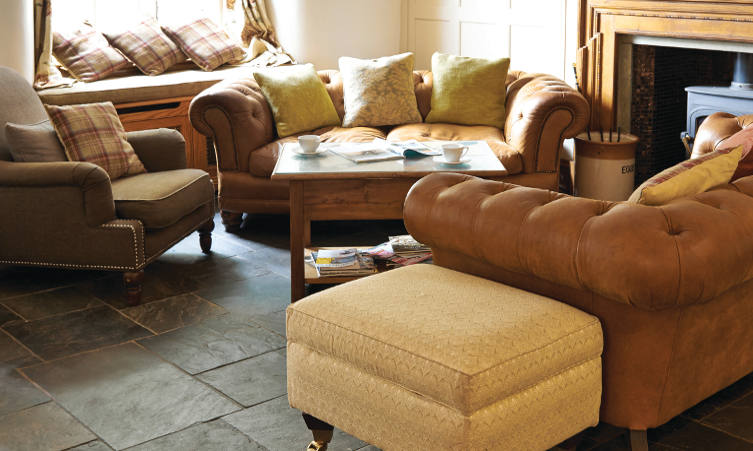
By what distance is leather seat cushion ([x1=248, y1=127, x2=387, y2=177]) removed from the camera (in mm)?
4852

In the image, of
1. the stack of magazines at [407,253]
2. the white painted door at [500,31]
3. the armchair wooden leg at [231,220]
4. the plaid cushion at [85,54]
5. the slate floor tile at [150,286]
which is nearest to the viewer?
the stack of magazines at [407,253]

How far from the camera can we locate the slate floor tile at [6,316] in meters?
3.72

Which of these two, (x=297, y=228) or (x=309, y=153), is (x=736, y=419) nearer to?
(x=297, y=228)

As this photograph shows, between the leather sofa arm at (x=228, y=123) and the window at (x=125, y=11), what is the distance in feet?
5.47

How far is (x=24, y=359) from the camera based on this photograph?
132 inches

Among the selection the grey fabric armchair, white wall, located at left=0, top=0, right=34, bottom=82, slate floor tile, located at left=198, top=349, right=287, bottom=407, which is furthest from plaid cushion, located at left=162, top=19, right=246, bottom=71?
slate floor tile, located at left=198, top=349, right=287, bottom=407

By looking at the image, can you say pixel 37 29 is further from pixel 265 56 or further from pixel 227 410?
pixel 227 410

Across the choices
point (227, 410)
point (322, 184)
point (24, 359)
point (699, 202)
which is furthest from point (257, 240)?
point (699, 202)

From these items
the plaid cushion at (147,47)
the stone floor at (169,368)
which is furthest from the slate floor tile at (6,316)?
the plaid cushion at (147,47)

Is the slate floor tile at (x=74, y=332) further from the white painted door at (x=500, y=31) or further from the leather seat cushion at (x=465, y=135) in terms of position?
the white painted door at (x=500, y=31)

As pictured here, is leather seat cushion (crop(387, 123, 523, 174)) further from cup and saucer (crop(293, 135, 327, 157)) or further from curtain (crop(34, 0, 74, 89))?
curtain (crop(34, 0, 74, 89))

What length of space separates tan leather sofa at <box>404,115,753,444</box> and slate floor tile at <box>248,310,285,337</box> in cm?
109

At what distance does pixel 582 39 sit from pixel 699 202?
3.26 metres

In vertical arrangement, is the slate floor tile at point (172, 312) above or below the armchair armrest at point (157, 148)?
below
